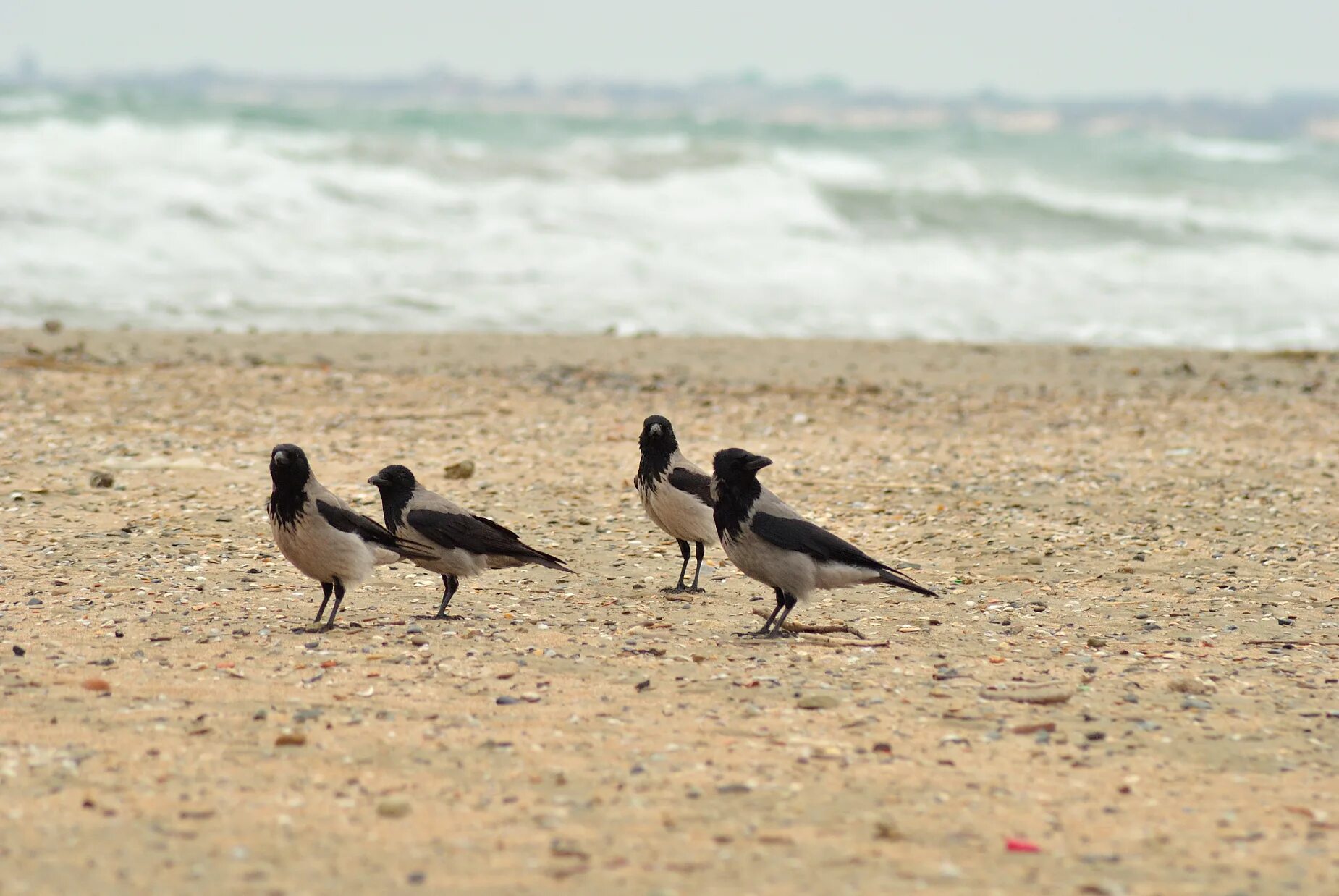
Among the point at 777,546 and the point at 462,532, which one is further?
the point at 462,532

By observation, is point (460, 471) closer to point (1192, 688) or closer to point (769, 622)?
point (769, 622)

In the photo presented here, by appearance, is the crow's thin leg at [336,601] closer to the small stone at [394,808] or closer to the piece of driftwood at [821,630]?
the piece of driftwood at [821,630]

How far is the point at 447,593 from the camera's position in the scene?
22.9ft

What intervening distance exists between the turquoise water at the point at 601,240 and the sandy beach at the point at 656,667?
6918 mm

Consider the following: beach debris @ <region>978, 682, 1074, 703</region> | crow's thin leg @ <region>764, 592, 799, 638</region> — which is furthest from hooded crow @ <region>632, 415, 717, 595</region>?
beach debris @ <region>978, 682, 1074, 703</region>

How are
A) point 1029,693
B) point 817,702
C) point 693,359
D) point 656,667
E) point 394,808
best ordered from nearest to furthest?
point 394,808 < point 817,702 < point 1029,693 < point 656,667 < point 693,359

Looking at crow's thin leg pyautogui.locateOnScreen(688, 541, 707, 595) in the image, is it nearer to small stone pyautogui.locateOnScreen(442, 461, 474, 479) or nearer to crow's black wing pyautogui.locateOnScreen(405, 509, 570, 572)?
crow's black wing pyautogui.locateOnScreen(405, 509, 570, 572)

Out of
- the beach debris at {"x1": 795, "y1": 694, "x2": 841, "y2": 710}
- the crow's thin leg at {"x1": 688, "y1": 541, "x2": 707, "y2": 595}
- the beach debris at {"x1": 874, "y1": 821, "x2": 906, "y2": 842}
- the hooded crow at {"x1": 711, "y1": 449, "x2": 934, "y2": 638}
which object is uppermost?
the hooded crow at {"x1": 711, "y1": 449, "x2": 934, "y2": 638}

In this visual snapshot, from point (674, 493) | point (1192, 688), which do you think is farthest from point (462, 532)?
point (1192, 688)

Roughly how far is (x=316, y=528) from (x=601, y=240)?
18.6 m

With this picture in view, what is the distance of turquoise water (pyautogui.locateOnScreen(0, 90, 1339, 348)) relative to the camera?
63.7 feet

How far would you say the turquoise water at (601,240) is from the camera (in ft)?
63.7

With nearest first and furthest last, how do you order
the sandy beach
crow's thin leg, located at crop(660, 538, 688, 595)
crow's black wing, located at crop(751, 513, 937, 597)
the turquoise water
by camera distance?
1. the sandy beach
2. crow's black wing, located at crop(751, 513, 937, 597)
3. crow's thin leg, located at crop(660, 538, 688, 595)
4. the turquoise water

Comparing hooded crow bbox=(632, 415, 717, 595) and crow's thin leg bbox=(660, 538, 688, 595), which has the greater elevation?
hooded crow bbox=(632, 415, 717, 595)
